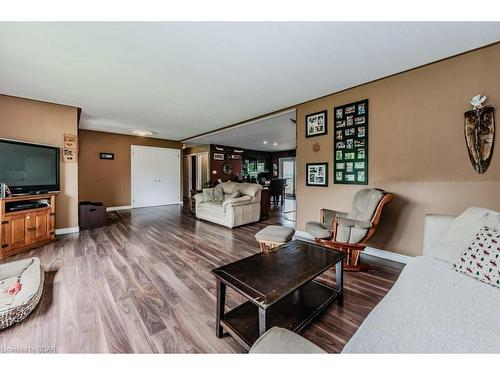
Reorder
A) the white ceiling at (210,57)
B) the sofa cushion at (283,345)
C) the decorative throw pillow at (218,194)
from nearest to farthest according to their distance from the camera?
the sofa cushion at (283,345), the white ceiling at (210,57), the decorative throw pillow at (218,194)

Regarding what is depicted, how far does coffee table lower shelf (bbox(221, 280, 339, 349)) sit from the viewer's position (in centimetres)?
131

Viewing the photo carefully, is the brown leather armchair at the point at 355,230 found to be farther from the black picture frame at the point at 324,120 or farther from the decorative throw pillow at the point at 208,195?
the decorative throw pillow at the point at 208,195

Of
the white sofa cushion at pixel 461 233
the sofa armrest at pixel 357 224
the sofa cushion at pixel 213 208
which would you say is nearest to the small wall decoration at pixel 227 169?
the sofa cushion at pixel 213 208

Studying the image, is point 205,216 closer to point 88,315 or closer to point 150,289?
point 150,289

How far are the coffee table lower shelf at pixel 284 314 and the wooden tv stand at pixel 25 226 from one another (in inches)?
130

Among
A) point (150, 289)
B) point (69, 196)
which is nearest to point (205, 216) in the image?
point (69, 196)

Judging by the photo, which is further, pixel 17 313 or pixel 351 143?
pixel 351 143

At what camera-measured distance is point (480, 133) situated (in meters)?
2.09

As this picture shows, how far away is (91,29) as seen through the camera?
177 centimetres

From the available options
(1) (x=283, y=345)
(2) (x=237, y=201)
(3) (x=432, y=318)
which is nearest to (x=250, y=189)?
(2) (x=237, y=201)

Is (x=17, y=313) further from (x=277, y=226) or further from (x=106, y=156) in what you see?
(x=106, y=156)

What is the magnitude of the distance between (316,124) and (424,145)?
4.95 ft

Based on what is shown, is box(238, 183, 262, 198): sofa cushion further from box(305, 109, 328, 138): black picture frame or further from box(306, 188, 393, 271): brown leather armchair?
box(306, 188, 393, 271): brown leather armchair

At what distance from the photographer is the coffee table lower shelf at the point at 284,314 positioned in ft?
4.28
